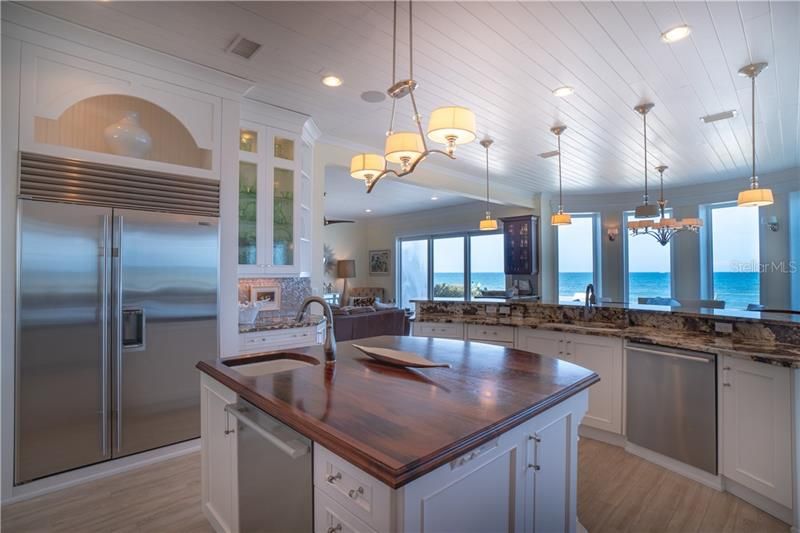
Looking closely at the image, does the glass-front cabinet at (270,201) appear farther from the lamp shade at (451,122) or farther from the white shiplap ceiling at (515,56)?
the lamp shade at (451,122)

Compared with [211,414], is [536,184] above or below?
above

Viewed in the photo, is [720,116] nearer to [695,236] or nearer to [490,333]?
[490,333]

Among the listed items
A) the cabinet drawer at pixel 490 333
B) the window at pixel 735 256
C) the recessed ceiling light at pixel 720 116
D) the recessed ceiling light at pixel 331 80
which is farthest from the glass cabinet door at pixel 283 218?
the window at pixel 735 256

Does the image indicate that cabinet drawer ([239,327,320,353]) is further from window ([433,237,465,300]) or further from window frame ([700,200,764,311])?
window frame ([700,200,764,311])

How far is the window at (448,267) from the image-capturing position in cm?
956

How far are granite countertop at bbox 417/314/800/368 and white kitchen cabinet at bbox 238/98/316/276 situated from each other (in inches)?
77.9

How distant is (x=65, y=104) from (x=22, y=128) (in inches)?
11.1

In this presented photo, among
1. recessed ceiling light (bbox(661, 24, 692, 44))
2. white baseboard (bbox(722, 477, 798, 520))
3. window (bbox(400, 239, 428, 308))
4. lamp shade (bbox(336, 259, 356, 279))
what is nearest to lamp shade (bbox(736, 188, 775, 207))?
recessed ceiling light (bbox(661, 24, 692, 44))

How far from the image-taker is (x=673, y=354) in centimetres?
267

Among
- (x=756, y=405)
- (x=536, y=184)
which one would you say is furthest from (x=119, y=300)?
(x=536, y=184)

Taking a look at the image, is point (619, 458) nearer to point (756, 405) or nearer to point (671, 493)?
point (671, 493)

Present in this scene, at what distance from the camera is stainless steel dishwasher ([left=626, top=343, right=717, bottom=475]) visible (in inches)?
99.3

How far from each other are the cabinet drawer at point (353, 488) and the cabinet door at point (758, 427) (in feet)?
8.20

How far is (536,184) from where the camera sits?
263 inches
